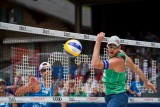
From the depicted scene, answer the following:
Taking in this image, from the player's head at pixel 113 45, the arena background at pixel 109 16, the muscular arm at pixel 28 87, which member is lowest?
the muscular arm at pixel 28 87

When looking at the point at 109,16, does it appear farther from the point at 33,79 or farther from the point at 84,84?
the point at 33,79

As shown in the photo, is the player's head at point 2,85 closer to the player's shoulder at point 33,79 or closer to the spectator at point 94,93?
the player's shoulder at point 33,79

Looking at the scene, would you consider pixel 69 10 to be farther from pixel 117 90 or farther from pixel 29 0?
pixel 117 90

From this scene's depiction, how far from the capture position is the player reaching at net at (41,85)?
5.80 metres

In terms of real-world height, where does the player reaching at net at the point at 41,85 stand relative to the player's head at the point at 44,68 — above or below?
below

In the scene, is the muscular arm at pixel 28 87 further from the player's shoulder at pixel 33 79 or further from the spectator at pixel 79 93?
the spectator at pixel 79 93

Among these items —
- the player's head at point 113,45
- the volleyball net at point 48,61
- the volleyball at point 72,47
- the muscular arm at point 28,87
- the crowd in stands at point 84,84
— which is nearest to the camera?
the player's head at point 113,45

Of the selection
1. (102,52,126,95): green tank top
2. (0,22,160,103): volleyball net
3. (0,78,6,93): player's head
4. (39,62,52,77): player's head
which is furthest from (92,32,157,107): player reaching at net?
(0,78,6,93): player's head

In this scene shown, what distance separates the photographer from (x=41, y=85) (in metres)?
6.03

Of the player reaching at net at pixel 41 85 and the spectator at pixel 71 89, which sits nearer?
the player reaching at net at pixel 41 85

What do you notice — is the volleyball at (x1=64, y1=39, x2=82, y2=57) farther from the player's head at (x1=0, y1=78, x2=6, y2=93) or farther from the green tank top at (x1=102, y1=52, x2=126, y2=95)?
the player's head at (x1=0, y1=78, x2=6, y2=93)

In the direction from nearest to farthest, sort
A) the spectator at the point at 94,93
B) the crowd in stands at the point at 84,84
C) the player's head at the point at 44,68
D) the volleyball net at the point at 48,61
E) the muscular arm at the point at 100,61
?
the muscular arm at the point at 100,61 < the volleyball net at the point at 48,61 < the player's head at the point at 44,68 < the crowd in stands at the point at 84,84 < the spectator at the point at 94,93

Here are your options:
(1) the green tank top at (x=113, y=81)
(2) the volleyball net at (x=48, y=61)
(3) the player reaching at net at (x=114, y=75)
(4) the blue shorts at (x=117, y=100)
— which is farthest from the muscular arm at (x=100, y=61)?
(2) the volleyball net at (x=48, y=61)

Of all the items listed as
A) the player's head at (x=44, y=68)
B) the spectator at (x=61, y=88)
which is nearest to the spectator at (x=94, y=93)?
the spectator at (x=61, y=88)
